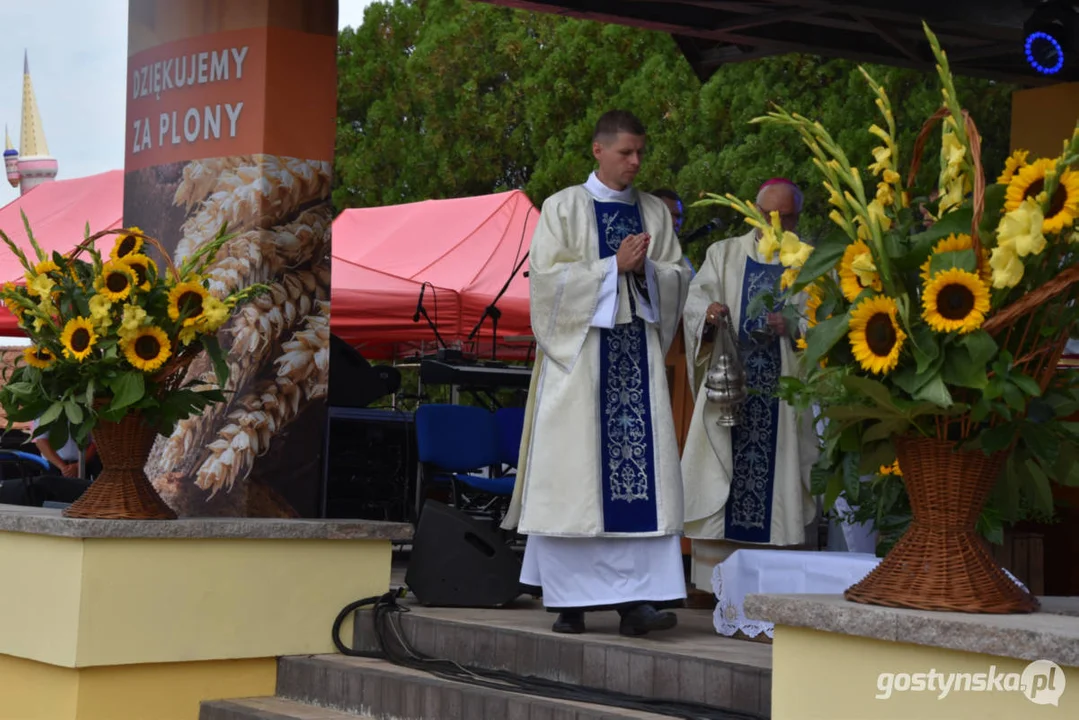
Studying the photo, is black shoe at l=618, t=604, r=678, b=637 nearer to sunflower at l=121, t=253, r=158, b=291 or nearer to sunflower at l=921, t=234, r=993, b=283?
sunflower at l=121, t=253, r=158, b=291

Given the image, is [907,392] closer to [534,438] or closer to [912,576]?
[912,576]

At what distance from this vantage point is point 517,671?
596cm

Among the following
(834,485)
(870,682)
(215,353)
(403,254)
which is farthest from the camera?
(403,254)

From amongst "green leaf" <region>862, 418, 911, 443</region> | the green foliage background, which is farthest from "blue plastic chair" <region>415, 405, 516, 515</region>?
the green foliage background

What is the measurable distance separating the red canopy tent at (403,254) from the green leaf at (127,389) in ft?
17.9

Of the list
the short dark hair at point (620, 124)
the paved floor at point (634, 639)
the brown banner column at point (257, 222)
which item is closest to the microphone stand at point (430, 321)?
the brown banner column at point (257, 222)

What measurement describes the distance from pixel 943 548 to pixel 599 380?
262cm

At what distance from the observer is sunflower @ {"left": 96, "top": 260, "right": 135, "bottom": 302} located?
6316 millimetres

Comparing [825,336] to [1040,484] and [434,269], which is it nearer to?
[1040,484]

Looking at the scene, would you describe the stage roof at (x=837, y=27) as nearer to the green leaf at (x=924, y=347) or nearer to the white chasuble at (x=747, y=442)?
the white chasuble at (x=747, y=442)

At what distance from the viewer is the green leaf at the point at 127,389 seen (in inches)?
252

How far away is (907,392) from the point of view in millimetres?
3650

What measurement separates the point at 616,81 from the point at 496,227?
28.4 feet

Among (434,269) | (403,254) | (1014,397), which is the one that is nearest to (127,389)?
(1014,397)
